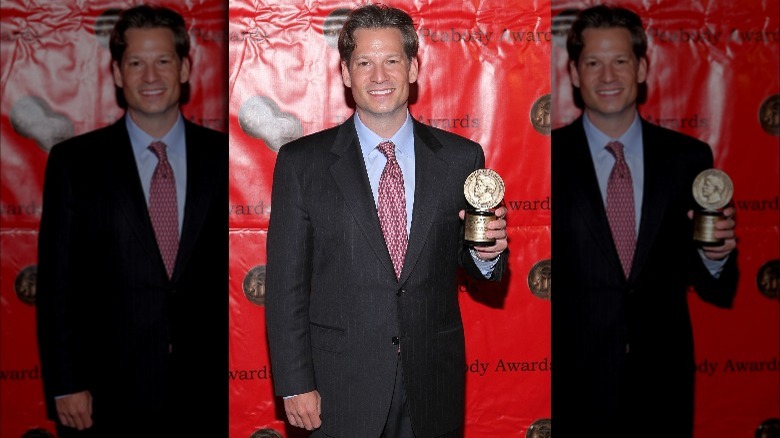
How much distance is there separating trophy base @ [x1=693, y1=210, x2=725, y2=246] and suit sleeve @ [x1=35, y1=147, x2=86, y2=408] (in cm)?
288

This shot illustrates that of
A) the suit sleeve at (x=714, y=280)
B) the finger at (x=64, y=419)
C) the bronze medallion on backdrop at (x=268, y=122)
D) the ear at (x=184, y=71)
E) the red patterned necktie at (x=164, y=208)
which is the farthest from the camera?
the ear at (x=184, y=71)

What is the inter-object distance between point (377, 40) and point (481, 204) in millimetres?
701

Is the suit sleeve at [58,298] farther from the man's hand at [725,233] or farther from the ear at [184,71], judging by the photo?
the man's hand at [725,233]

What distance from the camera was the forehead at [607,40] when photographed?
3914mm

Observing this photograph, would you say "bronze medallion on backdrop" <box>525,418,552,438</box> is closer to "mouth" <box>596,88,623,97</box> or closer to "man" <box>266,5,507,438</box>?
"man" <box>266,5,507,438</box>

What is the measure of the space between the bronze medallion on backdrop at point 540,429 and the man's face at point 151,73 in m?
2.37

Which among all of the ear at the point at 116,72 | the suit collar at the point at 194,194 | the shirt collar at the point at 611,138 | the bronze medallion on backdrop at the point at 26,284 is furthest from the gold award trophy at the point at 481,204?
the bronze medallion on backdrop at the point at 26,284

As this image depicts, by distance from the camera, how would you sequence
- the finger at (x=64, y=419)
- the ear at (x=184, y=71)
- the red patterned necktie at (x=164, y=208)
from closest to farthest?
the finger at (x=64, y=419) < the red patterned necktie at (x=164, y=208) < the ear at (x=184, y=71)

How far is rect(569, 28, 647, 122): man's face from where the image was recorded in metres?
3.93

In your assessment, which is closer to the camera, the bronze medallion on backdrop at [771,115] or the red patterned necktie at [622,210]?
the red patterned necktie at [622,210]

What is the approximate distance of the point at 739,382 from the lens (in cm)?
405

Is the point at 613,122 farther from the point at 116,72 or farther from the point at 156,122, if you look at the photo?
the point at 116,72

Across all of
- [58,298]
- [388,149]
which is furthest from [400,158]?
[58,298]

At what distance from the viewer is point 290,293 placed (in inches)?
102
